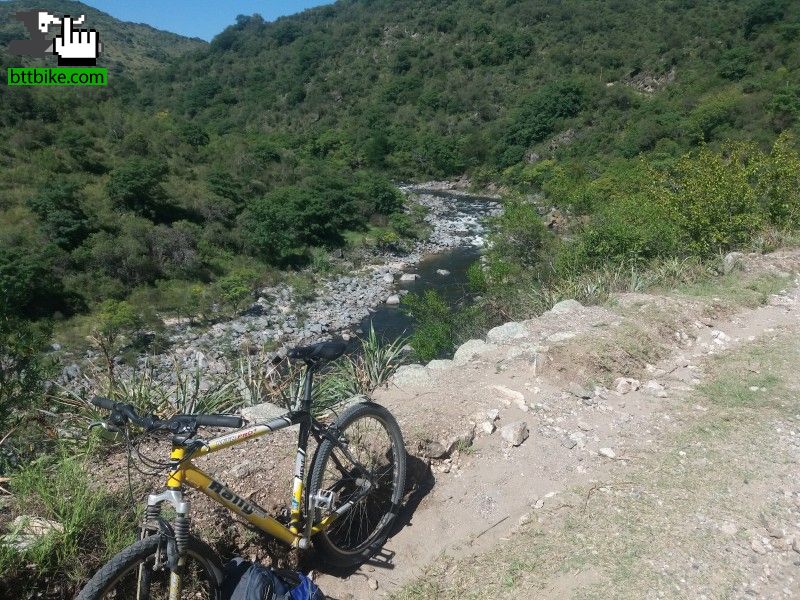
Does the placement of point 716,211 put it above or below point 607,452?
above

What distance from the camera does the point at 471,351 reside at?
19.7 feet

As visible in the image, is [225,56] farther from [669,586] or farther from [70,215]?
[669,586]

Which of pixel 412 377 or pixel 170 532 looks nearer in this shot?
pixel 170 532

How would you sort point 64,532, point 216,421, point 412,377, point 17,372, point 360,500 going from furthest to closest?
point 412,377
point 17,372
point 360,500
point 64,532
point 216,421

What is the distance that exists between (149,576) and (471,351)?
4.32 metres

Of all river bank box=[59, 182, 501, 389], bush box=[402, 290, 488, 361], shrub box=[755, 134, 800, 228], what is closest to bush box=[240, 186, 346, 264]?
river bank box=[59, 182, 501, 389]

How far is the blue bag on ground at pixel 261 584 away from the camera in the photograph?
2.24 metres

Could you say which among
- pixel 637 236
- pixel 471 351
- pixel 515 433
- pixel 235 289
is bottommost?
pixel 235 289

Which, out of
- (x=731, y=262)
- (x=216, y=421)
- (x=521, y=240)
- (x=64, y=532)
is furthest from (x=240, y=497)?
(x=521, y=240)

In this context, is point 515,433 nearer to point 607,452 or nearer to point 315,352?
point 607,452

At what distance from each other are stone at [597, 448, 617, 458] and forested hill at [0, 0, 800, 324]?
5.04 metres

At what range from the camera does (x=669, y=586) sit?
277cm

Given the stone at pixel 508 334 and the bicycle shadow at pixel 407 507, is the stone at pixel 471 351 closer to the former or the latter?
the stone at pixel 508 334

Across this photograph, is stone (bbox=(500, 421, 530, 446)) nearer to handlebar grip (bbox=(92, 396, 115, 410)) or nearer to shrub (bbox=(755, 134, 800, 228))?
handlebar grip (bbox=(92, 396, 115, 410))
